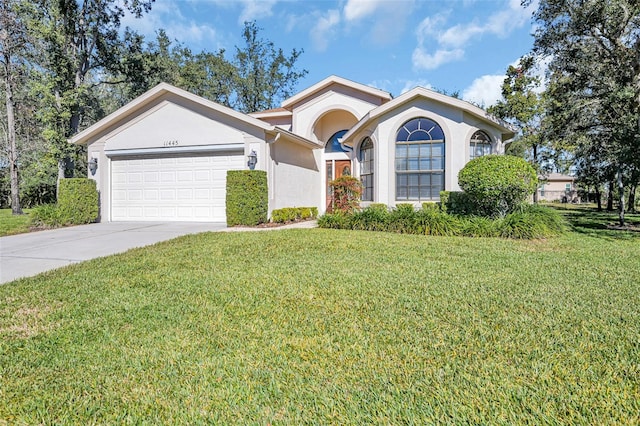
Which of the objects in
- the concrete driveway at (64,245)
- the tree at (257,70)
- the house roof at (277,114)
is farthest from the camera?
the tree at (257,70)

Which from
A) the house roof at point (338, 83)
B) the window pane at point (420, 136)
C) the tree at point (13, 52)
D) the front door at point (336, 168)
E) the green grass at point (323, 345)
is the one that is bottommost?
the green grass at point (323, 345)

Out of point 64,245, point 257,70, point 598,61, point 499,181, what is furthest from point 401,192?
point 257,70

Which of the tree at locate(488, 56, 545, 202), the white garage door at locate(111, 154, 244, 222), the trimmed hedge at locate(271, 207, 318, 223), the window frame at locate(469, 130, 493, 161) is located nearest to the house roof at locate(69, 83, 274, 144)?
the white garage door at locate(111, 154, 244, 222)

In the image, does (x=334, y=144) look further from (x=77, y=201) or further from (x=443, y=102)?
(x=77, y=201)

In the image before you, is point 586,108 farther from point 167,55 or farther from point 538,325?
point 167,55

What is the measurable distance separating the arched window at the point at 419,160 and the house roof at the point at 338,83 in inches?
130

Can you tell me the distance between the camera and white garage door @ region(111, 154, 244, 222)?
12477mm

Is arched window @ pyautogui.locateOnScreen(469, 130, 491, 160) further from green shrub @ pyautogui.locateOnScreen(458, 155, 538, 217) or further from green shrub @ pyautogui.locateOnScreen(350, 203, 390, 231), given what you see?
green shrub @ pyautogui.locateOnScreen(350, 203, 390, 231)

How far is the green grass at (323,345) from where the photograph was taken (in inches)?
83.9

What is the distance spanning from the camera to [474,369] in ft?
8.23

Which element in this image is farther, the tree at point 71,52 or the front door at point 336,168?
the front door at point 336,168

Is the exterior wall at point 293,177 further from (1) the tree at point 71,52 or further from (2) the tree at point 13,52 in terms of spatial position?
(2) the tree at point 13,52

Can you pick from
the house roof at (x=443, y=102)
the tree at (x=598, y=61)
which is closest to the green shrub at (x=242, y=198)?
the house roof at (x=443, y=102)

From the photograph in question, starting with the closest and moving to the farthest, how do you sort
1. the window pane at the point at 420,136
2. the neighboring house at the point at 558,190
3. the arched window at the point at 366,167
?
1. the window pane at the point at 420,136
2. the arched window at the point at 366,167
3. the neighboring house at the point at 558,190
